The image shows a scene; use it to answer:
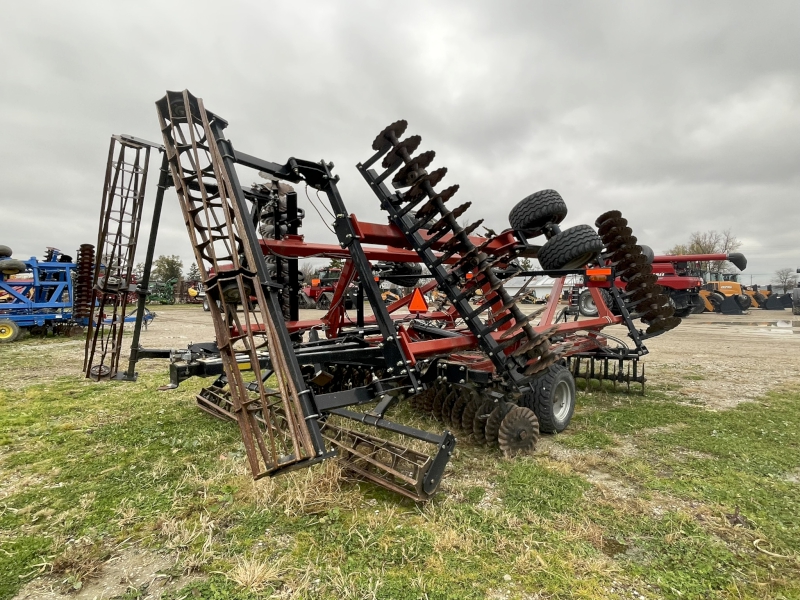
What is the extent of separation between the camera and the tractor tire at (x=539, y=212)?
188 inches

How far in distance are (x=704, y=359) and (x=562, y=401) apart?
23.3 feet

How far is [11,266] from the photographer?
40.4 ft

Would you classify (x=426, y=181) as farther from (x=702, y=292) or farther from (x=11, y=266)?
(x=702, y=292)

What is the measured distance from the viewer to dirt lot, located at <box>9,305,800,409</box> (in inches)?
280

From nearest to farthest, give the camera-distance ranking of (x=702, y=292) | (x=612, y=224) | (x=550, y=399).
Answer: (x=550, y=399)
(x=612, y=224)
(x=702, y=292)

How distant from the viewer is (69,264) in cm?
1352

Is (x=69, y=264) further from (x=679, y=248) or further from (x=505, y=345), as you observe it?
(x=679, y=248)

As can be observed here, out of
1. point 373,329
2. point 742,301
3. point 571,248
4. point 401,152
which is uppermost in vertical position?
point 401,152

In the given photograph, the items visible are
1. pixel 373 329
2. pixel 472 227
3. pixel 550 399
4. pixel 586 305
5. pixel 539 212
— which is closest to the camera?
pixel 472 227

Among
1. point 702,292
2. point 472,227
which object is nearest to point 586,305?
point 702,292

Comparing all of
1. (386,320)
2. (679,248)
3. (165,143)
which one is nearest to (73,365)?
(165,143)

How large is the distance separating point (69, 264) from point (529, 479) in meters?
15.0

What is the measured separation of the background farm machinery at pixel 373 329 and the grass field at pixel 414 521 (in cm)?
34

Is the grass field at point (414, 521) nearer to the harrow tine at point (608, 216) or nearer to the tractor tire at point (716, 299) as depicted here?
the harrow tine at point (608, 216)
